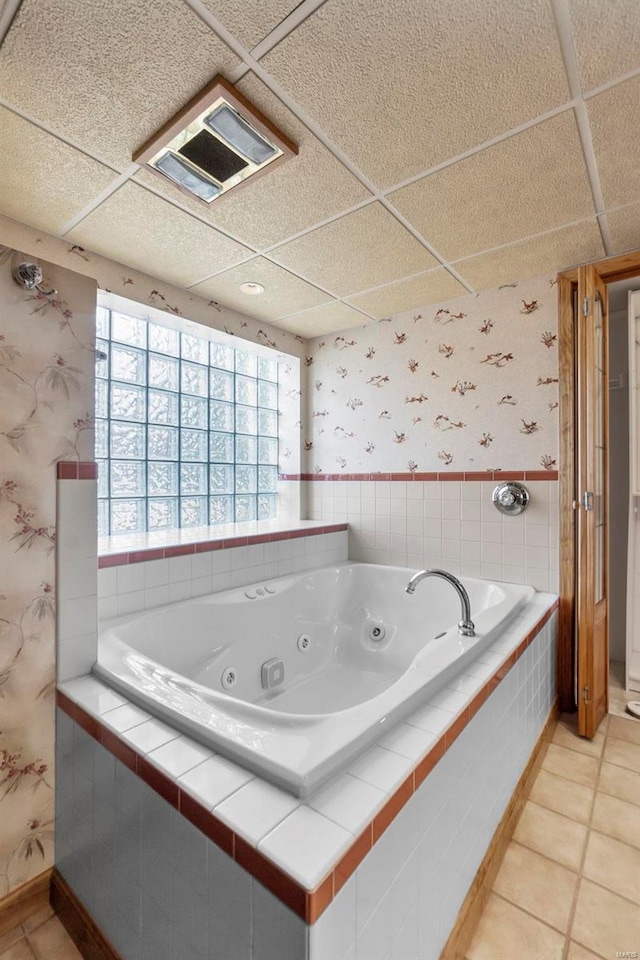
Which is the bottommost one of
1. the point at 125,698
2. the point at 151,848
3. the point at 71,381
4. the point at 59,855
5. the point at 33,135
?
the point at 59,855

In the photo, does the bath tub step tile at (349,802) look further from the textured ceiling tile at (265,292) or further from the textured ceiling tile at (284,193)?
the textured ceiling tile at (265,292)

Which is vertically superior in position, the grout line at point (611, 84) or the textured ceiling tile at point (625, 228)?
the textured ceiling tile at point (625, 228)

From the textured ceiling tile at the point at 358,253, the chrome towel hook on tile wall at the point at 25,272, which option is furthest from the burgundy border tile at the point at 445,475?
the chrome towel hook on tile wall at the point at 25,272

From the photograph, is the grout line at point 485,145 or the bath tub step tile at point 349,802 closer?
the bath tub step tile at point 349,802

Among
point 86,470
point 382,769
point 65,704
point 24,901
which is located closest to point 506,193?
point 86,470

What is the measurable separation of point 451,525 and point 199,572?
1395mm

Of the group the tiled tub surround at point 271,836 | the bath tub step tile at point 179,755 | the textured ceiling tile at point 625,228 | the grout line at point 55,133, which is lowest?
the tiled tub surround at point 271,836

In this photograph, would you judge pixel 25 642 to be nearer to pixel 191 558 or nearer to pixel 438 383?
pixel 191 558

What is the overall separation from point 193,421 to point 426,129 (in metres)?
1.89

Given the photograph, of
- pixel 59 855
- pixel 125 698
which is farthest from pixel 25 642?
pixel 59 855

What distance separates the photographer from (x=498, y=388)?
2.30m

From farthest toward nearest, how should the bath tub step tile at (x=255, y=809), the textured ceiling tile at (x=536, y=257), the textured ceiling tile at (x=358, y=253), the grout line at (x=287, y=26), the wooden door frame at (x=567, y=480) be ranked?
the wooden door frame at (x=567, y=480)
the textured ceiling tile at (x=536, y=257)
the textured ceiling tile at (x=358, y=253)
the grout line at (x=287, y=26)
the bath tub step tile at (x=255, y=809)

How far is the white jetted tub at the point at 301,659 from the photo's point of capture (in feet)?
2.99

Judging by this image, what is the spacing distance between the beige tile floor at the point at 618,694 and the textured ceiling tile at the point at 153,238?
281 centimetres
